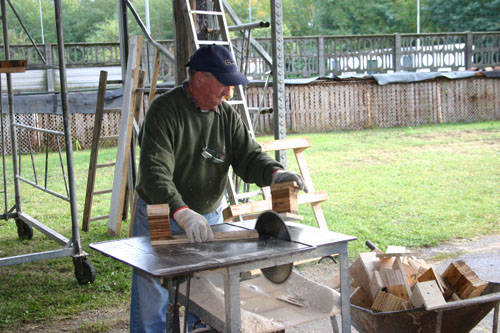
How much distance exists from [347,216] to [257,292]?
15.8 ft

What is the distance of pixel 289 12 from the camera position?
46469 mm

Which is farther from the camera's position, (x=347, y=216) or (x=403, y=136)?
(x=403, y=136)

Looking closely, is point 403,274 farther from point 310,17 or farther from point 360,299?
point 310,17

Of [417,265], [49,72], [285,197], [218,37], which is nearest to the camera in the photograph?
[285,197]

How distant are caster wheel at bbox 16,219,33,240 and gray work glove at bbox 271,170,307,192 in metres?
5.23

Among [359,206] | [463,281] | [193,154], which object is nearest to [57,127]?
[359,206]

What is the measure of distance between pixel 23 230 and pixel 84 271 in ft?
8.29

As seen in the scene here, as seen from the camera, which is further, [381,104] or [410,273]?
[381,104]

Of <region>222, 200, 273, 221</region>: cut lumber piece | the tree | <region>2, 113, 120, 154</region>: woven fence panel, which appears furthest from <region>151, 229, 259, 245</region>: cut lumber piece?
the tree

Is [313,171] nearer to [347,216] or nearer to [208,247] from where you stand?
[347,216]

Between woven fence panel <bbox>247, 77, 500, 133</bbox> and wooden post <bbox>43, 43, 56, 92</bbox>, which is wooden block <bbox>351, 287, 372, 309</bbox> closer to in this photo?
woven fence panel <bbox>247, 77, 500, 133</bbox>

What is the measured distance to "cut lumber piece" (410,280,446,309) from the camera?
3036mm

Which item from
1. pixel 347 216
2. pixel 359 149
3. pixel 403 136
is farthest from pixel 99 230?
pixel 403 136

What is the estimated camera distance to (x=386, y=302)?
131 inches
